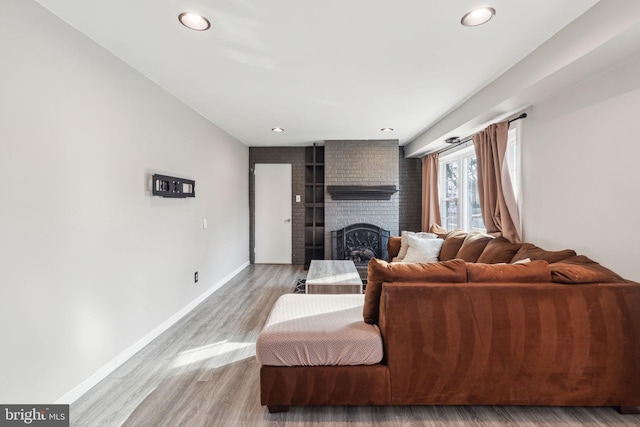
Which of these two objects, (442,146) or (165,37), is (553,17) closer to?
(165,37)

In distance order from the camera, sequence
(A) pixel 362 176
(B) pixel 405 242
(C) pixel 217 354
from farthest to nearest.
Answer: (A) pixel 362 176
(B) pixel 405 242
(C) pixel 217 354

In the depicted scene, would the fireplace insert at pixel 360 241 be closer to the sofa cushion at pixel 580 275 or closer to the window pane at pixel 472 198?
the window pane at pixel 472 198

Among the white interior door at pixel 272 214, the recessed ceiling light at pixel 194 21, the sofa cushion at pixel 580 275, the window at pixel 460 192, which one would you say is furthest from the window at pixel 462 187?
the recessed ceiling light at pixel 194 21

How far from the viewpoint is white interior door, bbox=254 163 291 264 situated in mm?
5992

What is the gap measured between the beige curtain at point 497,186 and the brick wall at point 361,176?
1.97m

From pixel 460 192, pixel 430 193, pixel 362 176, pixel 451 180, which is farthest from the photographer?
pixel 362 176

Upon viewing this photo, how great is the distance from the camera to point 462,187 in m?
4.39

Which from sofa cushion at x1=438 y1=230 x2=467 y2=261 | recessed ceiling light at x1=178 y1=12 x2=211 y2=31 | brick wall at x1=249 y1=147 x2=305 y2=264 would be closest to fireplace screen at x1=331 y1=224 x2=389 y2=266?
brick wall at x1=249 y1=147 x2=305 y2=264

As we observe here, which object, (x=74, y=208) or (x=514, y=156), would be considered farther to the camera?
(x=514, y=156)

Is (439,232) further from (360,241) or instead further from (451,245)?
(360,241)

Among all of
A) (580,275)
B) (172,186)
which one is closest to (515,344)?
(580,275)

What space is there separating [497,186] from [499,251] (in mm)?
707

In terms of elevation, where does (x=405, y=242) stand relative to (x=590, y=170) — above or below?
below

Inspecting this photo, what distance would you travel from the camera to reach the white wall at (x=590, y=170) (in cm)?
189
